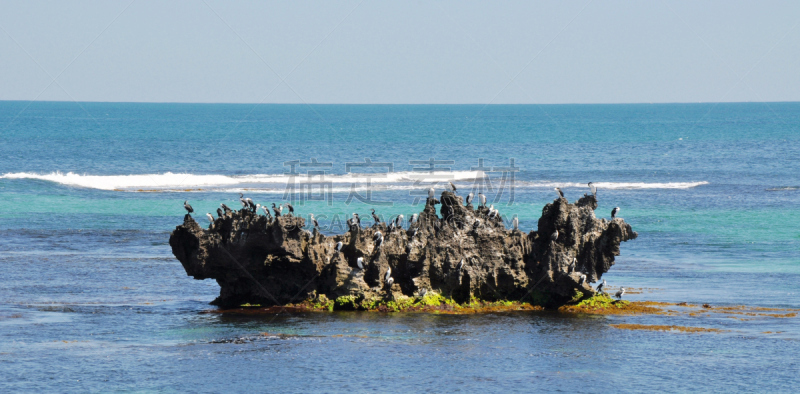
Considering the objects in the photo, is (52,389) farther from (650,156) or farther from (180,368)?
(650,156)

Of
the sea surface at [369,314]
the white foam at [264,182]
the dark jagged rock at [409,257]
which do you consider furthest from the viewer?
the white foam at [264,182]

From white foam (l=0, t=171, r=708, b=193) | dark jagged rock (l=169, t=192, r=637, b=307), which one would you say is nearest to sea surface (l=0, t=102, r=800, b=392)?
white foam (l=0, t=171, r=708, b=193)

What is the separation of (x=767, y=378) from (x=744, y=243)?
66.2 feet

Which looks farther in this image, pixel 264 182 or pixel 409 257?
pixel 264 182

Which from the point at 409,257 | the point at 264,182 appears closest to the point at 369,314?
the point at 409,257

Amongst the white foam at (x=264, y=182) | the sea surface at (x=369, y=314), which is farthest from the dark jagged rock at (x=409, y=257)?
the white foam at (x=264, y=182)

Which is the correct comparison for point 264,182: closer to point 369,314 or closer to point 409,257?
point 409,257

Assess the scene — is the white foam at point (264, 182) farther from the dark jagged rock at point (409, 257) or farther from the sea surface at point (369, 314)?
the dark jagged rock at point (409, 257)

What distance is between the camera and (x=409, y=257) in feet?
72.7

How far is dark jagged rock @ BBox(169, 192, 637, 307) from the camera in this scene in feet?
71.7

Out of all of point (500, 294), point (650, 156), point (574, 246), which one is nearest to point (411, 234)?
point (500, 294)

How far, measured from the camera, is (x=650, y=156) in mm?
91125

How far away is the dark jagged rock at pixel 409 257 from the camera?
71.7 ft

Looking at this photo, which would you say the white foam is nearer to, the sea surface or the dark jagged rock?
the sea surface
